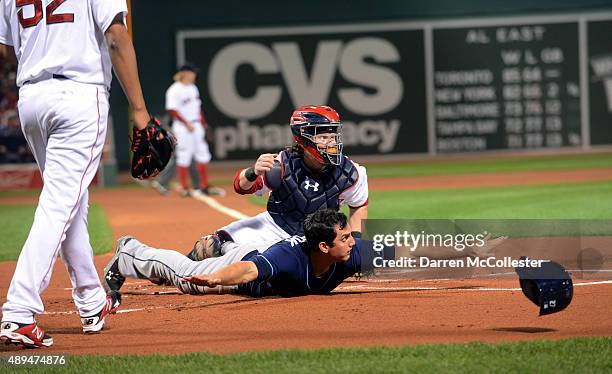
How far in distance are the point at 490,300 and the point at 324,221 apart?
1.14 m

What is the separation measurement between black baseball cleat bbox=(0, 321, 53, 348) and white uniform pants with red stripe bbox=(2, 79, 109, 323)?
0.03m

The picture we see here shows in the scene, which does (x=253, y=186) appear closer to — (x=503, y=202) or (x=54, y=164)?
(x=54, y=164)

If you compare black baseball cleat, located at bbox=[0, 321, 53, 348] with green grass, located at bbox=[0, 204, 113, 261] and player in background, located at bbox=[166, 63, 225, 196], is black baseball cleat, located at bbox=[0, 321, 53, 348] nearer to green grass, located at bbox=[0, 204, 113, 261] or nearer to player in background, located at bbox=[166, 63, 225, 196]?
green grass, located at bbox=[0, 204, 113, 261]

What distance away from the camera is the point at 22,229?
12672 mm

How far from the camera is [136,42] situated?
945 inches

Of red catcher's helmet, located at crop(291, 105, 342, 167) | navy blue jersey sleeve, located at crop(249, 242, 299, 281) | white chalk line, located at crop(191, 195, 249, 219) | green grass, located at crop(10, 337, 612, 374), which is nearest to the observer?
green grass, located at crop(10, 337, 612, 374)

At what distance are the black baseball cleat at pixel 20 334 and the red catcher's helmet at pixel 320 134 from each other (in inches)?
91.0

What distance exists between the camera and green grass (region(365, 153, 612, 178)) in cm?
2008

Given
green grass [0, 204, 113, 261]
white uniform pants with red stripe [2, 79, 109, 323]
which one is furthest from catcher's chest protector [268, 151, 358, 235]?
green grass [0, 204, 113, 261]

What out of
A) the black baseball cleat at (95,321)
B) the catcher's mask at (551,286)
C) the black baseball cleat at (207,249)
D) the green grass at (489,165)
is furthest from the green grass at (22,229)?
the green grass at (489,165)

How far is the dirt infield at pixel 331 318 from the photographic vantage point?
5328mm

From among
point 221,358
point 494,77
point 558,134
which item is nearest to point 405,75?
point 494,77

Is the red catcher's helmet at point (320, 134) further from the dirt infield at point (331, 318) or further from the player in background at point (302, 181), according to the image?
the dirt infield at point (331, 318)

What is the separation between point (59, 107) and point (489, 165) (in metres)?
16.9
